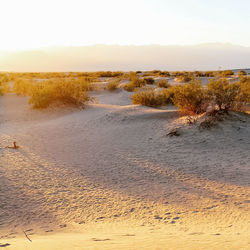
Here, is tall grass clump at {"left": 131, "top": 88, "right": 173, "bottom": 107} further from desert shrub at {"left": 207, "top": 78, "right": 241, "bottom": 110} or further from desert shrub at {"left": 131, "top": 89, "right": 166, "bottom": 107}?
desert shrub at {"left": 207, "top": 78, "right": 241, "bottom": 110}

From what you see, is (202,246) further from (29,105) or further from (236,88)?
(29,105)

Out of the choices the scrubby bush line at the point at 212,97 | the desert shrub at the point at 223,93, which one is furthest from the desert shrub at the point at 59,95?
the desert shrub at the point at 223,93

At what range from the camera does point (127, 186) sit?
5859mm

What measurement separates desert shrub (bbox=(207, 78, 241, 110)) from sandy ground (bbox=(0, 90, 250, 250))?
2.57 feet

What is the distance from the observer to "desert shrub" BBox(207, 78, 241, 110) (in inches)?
406

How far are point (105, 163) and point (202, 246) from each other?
4639mm

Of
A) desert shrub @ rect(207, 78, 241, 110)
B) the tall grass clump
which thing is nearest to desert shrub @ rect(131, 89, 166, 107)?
the tall grass clump

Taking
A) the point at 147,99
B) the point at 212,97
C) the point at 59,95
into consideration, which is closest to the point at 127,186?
the point at 212,97

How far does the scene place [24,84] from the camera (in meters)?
19.4

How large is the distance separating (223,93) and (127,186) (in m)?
6.08

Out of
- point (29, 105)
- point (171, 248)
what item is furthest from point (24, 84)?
point (171, 248)

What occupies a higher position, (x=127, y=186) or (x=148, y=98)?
(x=148, y=98)

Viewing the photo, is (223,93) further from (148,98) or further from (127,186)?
(127,186)

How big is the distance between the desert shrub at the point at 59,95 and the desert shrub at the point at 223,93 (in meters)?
7.57
